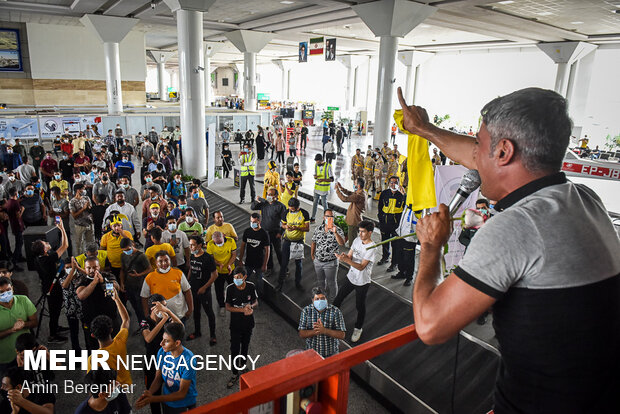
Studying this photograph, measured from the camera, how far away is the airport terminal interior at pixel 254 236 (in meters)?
4.00

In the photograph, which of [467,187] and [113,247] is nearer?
[467,187]

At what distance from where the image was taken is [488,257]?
1.27m

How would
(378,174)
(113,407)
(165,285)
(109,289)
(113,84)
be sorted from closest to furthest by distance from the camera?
1. (113,407)
2. (109,289)
3. (165,285)
4. (378,174)
5. (113,84)

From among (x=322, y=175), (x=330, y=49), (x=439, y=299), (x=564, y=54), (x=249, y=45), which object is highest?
(x=249, y=45)

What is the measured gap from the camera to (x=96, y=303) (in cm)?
590

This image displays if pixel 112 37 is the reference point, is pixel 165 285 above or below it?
below

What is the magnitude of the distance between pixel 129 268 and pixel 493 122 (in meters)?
6.78

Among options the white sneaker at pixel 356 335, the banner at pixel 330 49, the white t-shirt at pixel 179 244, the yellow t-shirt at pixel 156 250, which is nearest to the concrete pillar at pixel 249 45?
the banner at pixel 330 49

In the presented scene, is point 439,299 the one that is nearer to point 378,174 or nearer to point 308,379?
point 308,379

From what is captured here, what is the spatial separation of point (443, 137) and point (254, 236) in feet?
20.9

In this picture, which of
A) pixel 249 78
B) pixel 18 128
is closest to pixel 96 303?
pixel 18 128

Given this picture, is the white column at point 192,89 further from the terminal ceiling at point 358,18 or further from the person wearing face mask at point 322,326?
the person wearing face mask at point 322,326

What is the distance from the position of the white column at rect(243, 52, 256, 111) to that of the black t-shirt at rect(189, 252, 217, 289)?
25.7 m

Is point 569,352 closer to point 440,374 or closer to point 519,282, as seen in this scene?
point 519,282
